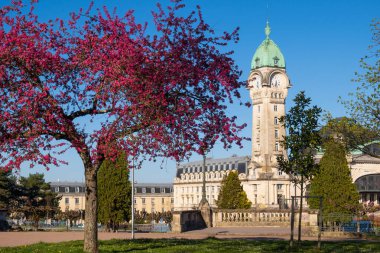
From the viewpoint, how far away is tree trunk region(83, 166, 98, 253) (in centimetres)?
2195

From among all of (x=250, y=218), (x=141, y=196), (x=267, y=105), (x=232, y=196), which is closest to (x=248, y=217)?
(x=250, y=218)

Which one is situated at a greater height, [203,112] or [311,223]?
[203,112]

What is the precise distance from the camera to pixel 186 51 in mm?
21359

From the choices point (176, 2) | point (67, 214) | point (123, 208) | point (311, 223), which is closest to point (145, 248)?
point (176, 2)

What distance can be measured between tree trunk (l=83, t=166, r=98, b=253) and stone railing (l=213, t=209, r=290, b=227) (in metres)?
26.1

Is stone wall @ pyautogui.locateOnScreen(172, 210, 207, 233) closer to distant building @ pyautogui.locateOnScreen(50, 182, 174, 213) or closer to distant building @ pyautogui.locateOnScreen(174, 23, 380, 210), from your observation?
distant building @ pyautogui.locateOnScreen(174, 23, 380, 210)

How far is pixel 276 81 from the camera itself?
13938cm

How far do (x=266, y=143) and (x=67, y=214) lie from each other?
250 feet

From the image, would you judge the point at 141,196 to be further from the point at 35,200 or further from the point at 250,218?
the point at 250,218

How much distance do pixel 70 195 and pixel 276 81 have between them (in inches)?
2285

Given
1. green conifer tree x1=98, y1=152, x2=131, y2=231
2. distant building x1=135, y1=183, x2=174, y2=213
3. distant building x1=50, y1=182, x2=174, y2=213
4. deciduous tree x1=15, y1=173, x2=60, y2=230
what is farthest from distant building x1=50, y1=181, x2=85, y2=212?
green conifer tree x1=98, y1=152, x2=131, y2=231

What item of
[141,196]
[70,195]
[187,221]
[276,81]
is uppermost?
[276,81]

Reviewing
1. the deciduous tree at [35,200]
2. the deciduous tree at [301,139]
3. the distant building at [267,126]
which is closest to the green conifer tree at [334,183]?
the deciduous tree at [35,200]

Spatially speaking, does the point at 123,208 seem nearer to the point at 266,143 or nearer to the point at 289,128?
the point at 289,128
